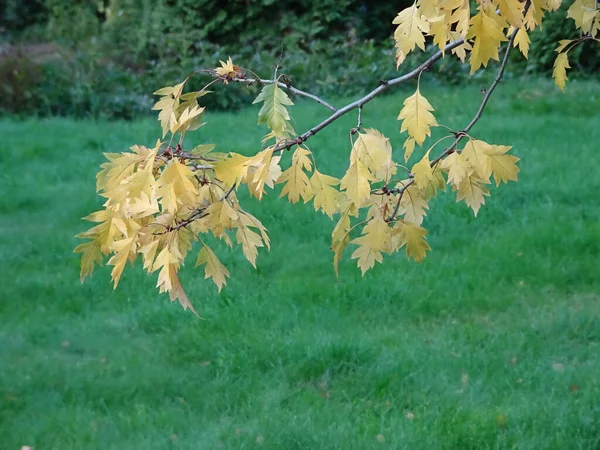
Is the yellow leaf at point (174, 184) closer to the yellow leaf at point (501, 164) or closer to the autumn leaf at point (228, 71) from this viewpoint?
the autumn leaf at point (228, 71)

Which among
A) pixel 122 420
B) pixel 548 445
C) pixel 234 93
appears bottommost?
pixel 122 420

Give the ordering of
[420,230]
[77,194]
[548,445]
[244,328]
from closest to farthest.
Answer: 1. [420,230]
2. [548,445]
3. [244,328]
4. [77,194]

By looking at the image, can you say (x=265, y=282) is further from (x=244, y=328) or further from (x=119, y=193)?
(x=119, y=193)

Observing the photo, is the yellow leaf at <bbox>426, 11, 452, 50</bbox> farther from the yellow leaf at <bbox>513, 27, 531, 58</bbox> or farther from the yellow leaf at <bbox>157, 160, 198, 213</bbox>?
the yellow leaf at <bbox>157, 160, 198, 213</bbox>

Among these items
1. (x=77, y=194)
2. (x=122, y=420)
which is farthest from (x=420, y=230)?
(x=77, y=194)

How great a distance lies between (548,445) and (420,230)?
1643mm

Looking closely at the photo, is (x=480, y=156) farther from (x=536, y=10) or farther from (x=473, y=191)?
(x=536, y=10)

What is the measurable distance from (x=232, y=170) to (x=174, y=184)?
0.49 ft

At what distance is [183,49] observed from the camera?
1280 cm

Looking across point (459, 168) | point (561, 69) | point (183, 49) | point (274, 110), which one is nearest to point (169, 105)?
point (274, 110)

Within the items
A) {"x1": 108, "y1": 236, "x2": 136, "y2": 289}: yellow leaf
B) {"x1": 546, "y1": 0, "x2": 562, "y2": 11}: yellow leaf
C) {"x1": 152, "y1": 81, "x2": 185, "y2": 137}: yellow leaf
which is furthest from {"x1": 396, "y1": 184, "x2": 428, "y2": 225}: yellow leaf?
{"x1": 108, "y1": 236, "x2": 136, "y2": 289}: yellow leaf

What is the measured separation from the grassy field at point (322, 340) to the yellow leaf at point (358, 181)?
74.4 inches

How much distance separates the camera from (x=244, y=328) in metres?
4.62

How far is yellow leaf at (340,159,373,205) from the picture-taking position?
191 centimetres
